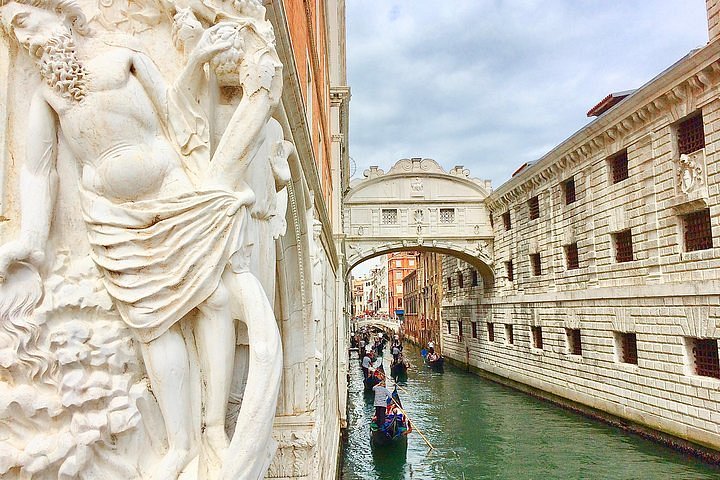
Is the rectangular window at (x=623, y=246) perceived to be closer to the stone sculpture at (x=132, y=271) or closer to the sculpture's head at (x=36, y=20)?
the stone sculpture at (x=132, y=271)

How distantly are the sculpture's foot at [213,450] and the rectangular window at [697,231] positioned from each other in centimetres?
1070

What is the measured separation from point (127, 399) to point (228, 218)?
→ 64 cm

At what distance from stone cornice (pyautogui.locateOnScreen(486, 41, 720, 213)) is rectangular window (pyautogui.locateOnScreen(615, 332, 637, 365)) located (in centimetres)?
470

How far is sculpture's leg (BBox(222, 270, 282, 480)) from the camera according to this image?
5.31 ft

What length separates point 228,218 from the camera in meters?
1.67

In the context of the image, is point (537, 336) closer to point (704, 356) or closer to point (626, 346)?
point (626, 346)

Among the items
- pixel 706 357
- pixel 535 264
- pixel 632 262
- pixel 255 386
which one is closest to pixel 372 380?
pixel 535 264

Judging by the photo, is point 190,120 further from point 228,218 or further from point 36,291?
point 36,291

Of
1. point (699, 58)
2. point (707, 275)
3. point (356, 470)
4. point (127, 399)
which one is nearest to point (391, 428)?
point (356, 470)

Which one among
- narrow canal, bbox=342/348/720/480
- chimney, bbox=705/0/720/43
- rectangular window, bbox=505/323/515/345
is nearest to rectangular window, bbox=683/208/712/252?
chimney, bbox=705/0/720/43

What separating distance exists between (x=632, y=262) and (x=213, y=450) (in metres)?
12.2

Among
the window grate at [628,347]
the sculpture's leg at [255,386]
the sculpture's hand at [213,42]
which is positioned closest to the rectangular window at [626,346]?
the window grate at [628,347]

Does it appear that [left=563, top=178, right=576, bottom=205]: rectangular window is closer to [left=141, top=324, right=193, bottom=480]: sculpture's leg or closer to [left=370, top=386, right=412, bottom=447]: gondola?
[left=370, top=386, right=412, bottom=447]: gondola

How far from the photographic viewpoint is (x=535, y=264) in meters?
17.3
